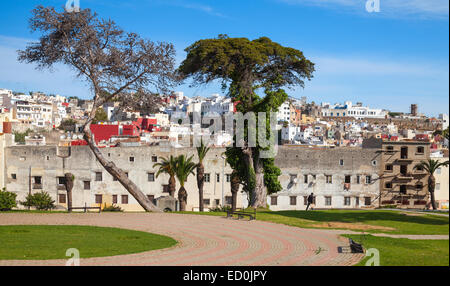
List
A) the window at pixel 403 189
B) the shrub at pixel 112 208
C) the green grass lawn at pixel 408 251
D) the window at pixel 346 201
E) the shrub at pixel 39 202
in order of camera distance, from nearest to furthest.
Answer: the green grass lawn at pixel 408 251, the shrub at pixel 39 202, the shrub at pixel 112 208, the window at pixel 346 201, the window at pixel 403 189

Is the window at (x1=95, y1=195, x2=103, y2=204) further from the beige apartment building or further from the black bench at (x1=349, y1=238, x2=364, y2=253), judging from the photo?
the black bench at (x1=349, y1=238, x2=364, y2=253)

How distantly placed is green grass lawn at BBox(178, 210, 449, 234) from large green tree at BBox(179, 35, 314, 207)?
5.03 meters

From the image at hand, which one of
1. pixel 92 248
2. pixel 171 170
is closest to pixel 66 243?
pixel 92 248

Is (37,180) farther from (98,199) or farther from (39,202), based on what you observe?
(39,202)

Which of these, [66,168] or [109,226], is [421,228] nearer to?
[109,226]

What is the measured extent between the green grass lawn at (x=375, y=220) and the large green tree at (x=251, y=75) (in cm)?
503

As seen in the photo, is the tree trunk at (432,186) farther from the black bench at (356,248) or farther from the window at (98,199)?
the black bench at (356,248)

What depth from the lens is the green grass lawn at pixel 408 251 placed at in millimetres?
14312

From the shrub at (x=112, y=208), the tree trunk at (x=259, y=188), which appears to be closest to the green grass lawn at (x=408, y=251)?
the tree trunk at (x=259, y=188)

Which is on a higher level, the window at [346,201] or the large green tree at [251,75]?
the large green tree at [251,75]

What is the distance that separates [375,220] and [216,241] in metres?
10.3

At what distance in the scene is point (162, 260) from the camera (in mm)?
14664

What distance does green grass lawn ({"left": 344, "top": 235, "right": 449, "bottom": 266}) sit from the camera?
1431 centimetres
